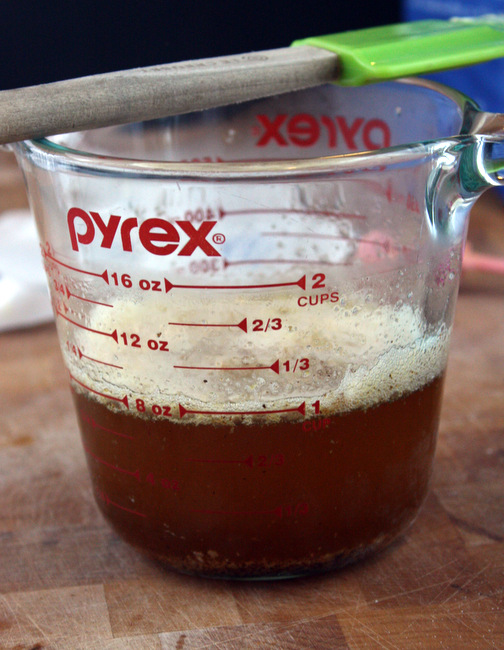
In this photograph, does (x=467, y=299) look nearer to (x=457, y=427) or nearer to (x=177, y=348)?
(x=457, y=427)

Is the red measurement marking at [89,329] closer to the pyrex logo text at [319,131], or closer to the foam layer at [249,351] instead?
the foam layer at [249,351]

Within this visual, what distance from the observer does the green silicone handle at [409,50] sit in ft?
1.82

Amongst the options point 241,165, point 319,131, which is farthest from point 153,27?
point 241,165

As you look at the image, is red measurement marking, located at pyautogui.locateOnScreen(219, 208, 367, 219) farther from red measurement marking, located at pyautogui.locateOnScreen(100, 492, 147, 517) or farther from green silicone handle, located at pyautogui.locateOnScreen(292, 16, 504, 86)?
red measurement marking, located at pyautogui.locateOnScreen(100, 492, 147, 517)

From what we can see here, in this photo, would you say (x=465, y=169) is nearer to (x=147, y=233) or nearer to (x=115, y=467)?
(x=147, y=233)

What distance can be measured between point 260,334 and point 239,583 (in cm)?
20

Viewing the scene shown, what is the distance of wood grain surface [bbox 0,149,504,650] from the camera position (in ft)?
1.71

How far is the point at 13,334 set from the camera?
3.26 ft

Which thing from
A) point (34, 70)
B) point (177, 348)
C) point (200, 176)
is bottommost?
point (34, 70)

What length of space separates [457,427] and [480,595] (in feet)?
0.80

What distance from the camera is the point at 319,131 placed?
0.66 metres

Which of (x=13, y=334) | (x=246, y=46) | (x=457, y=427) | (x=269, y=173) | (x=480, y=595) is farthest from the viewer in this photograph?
(x=246, y=46)

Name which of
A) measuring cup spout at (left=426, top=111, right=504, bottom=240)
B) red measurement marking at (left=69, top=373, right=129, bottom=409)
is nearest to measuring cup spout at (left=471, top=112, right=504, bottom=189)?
measuring cup spout at (left=426, top=111, right=504, bottom=240)

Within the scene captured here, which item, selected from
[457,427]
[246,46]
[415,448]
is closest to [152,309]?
[415,448]
